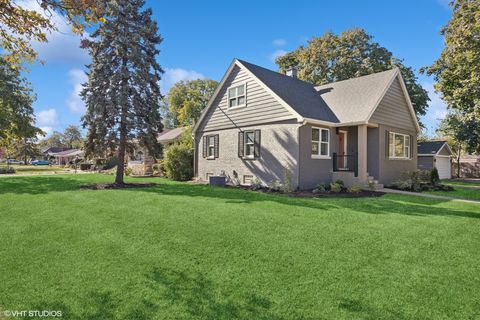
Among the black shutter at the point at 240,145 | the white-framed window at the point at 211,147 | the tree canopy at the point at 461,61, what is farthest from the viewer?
the white-framed window at the point at 211,147

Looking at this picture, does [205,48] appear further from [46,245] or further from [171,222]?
[46,245]

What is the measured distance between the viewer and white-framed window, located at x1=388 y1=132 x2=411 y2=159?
15.1 m

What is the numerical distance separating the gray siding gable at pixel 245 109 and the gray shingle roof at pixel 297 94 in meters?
0.41

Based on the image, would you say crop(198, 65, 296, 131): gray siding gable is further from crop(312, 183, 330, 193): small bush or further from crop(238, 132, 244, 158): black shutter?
crop(312, 183, 330, 193): small bush

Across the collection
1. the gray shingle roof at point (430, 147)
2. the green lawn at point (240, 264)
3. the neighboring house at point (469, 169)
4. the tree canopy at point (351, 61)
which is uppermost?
the tree canopy at point (351, 61)

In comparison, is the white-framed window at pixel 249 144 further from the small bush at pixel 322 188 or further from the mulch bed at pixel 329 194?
the small bush at pixel 322 188

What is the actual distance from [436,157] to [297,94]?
19.3 m

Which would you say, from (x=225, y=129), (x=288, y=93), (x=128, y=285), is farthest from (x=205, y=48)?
(x=128, y=285)

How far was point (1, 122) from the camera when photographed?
19875 millimetres

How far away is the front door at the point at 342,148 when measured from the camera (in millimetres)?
14751

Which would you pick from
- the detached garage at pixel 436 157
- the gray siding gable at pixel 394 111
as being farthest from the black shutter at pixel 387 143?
the detached garage at pixel 436 157

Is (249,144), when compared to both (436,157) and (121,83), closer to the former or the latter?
(121,83)

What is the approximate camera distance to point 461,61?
1055cm

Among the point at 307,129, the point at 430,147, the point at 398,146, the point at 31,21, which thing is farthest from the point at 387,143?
the point at 430,147
